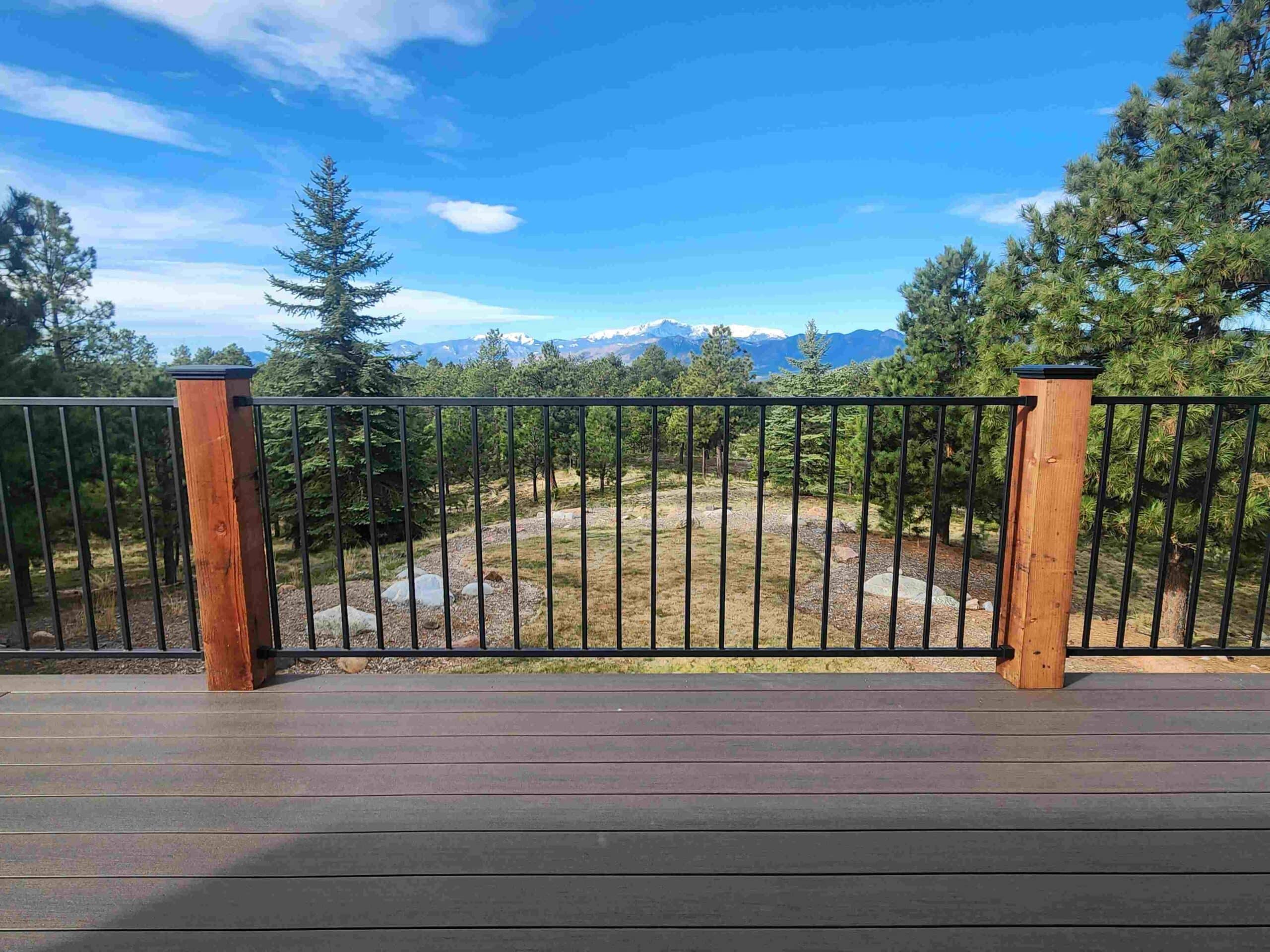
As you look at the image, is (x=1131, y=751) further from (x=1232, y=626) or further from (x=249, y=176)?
(x=249, y=176)

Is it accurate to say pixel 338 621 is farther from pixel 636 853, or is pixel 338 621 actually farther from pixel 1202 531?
pixel 1202 531

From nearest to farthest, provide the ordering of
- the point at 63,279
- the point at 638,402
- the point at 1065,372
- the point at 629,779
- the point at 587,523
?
the point at 629,779, the point at 1065,372, the point at 638,402, the point at 587,523, the point at 63,279

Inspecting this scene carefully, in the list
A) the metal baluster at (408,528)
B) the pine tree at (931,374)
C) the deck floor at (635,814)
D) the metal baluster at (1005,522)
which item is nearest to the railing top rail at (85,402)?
the metal baluster at (408,528)

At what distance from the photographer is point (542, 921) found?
3.33 ft

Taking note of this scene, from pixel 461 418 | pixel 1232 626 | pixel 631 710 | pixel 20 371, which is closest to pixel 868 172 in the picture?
pixel 461 418

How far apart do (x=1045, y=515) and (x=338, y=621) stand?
8449 mm

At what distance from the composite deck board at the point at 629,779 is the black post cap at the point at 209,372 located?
102 centimetres

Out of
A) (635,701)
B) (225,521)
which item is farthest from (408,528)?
(635,701)

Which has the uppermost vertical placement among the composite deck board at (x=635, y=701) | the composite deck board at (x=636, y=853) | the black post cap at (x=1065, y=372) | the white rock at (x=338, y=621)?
the black post cap at (x=1065, y=372)

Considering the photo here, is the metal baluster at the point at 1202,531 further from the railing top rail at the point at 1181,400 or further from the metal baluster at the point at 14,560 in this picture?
the metal baluster at the point at 14,560

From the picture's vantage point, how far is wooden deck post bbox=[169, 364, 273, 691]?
5.91ft

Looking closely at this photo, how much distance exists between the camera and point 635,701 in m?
1.83

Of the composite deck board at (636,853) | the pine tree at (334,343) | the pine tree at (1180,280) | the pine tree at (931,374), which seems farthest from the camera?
the pine tree at (334,343)

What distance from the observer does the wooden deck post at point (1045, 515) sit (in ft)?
5.98
